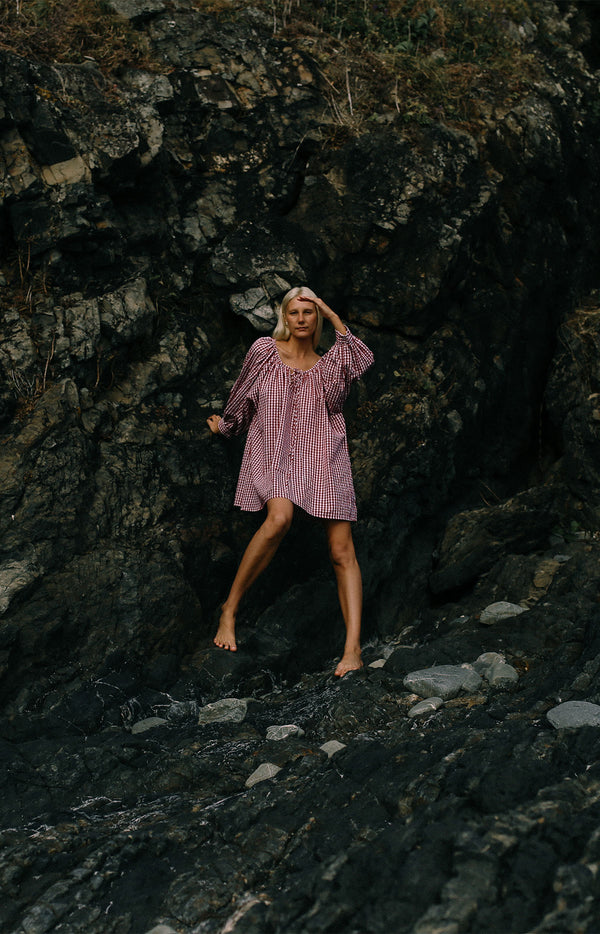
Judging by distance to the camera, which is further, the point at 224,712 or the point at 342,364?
the point at 342,364

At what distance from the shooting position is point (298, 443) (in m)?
5.35

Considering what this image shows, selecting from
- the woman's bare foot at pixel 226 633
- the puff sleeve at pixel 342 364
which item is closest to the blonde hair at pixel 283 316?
the puff sleeve at pixel 342 364

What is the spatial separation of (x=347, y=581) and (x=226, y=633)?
2.86 ft

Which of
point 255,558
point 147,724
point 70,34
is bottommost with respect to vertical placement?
point 147,724

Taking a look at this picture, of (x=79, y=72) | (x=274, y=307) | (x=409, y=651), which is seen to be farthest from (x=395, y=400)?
(x=79, y=72)

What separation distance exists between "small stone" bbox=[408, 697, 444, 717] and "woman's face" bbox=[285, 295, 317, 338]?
2.46 metres

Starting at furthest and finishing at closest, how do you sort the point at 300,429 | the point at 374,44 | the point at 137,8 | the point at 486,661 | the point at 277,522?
1. the point at 374,44
2. the point at 137,8
3. the point at 300,429
4. the point at 277,522
5. the point at 486,661

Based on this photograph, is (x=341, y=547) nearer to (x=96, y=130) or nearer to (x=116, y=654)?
(x=116, y=654)

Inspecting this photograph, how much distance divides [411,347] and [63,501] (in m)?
3.22

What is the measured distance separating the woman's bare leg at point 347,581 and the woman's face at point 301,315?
1.29m

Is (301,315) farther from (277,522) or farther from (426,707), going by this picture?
(426,707)

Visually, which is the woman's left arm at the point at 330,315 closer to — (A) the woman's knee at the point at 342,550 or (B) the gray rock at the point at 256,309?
(B) the gray rock at the point at 256,309

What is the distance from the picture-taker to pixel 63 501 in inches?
197

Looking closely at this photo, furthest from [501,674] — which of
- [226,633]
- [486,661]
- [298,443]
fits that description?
[298,443]
